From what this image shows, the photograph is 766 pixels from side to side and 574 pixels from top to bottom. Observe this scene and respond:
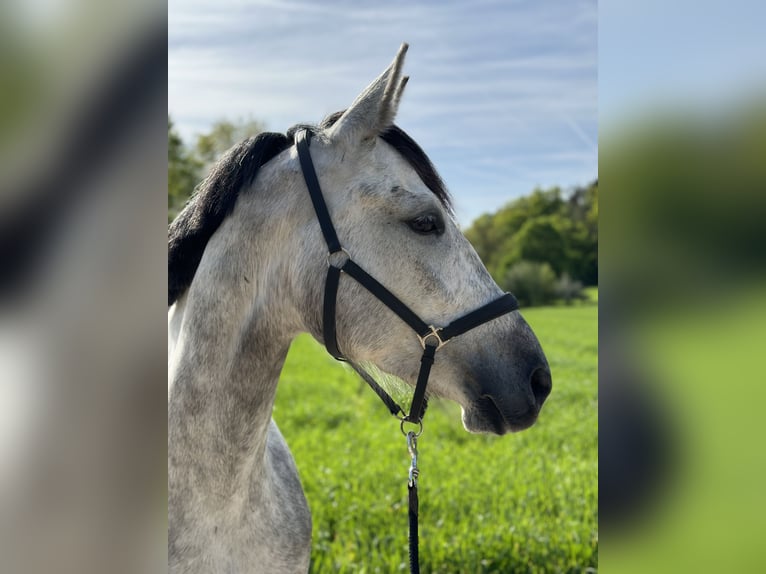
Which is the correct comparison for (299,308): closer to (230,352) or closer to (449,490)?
(230,352)

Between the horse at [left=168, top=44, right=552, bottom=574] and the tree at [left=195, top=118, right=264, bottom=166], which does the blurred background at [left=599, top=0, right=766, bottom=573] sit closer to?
the horse at [left=168, top=44, right=552, bottom=574]

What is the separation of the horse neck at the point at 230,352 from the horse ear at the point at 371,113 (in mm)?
333

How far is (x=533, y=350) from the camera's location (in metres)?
1.87

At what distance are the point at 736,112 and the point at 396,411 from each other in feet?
5.20

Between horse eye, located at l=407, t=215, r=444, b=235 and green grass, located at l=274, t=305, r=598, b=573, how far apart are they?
0.73 m

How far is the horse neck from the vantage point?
180 centimetres

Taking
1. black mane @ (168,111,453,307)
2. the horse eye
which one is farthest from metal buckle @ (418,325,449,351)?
black mane @ (168,111,453,307)

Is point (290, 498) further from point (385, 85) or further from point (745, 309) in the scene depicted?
point (745, 309)

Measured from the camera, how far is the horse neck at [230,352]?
1804 mm

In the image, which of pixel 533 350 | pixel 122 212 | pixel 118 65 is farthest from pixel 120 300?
pixel 533 350

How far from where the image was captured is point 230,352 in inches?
Answer: 71.7

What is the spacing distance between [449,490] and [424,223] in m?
4.81

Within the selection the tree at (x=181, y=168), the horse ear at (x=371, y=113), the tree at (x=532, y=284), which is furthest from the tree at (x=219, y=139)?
the horse ear at (x=371, y=113)

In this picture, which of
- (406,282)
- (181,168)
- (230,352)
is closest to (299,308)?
(230,352)
